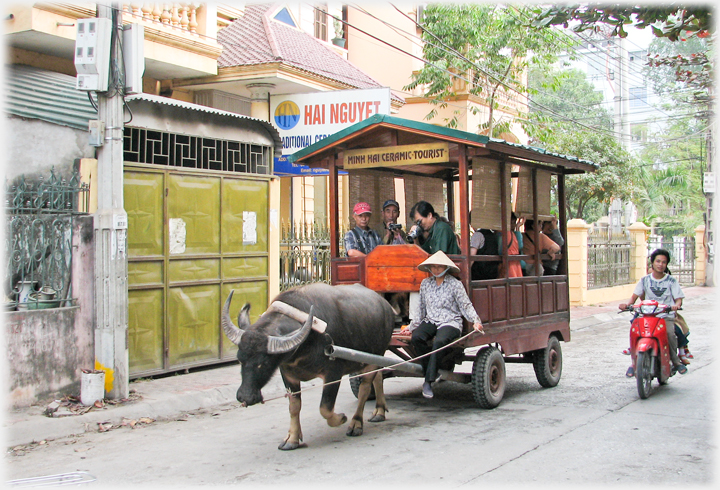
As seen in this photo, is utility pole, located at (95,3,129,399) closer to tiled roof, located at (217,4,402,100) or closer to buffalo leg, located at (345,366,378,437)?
buffalo leg, located at (345,366,378,437)

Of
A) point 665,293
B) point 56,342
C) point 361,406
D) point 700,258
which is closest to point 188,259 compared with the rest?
point 56,342

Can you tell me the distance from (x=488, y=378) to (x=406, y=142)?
8.79 feet

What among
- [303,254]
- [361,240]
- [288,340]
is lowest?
[288,340]

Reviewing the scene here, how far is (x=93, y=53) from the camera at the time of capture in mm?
7383

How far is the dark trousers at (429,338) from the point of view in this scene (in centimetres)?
688

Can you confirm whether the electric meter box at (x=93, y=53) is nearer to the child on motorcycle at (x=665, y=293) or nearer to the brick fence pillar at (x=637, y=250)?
the child on motorcycle at (x=665, y=293)

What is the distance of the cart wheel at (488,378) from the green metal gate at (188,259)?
12.8 feet

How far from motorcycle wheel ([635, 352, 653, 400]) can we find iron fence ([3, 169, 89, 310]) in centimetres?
610

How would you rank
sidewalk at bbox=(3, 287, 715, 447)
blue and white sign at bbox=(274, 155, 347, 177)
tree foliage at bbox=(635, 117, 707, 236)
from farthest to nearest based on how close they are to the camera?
1. tree foliage at bbox=(635, 117, 707, 236)
2. blue and white sign at bbox=(274, 155, 347, 177)
3. sidewalk at bbox=(3, 287, 715, 447)

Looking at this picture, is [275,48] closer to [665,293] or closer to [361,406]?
[665,293]

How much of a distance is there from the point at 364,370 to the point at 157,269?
3.55 metres

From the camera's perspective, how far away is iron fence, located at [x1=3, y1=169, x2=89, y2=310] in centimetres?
722

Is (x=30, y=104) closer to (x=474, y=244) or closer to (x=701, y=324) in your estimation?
(x=474, y=244)

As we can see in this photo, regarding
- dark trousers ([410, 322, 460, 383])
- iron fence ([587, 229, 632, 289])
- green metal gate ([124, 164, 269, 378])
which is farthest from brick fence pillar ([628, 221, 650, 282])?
dark trousers ([410, 322, 460, 383])
